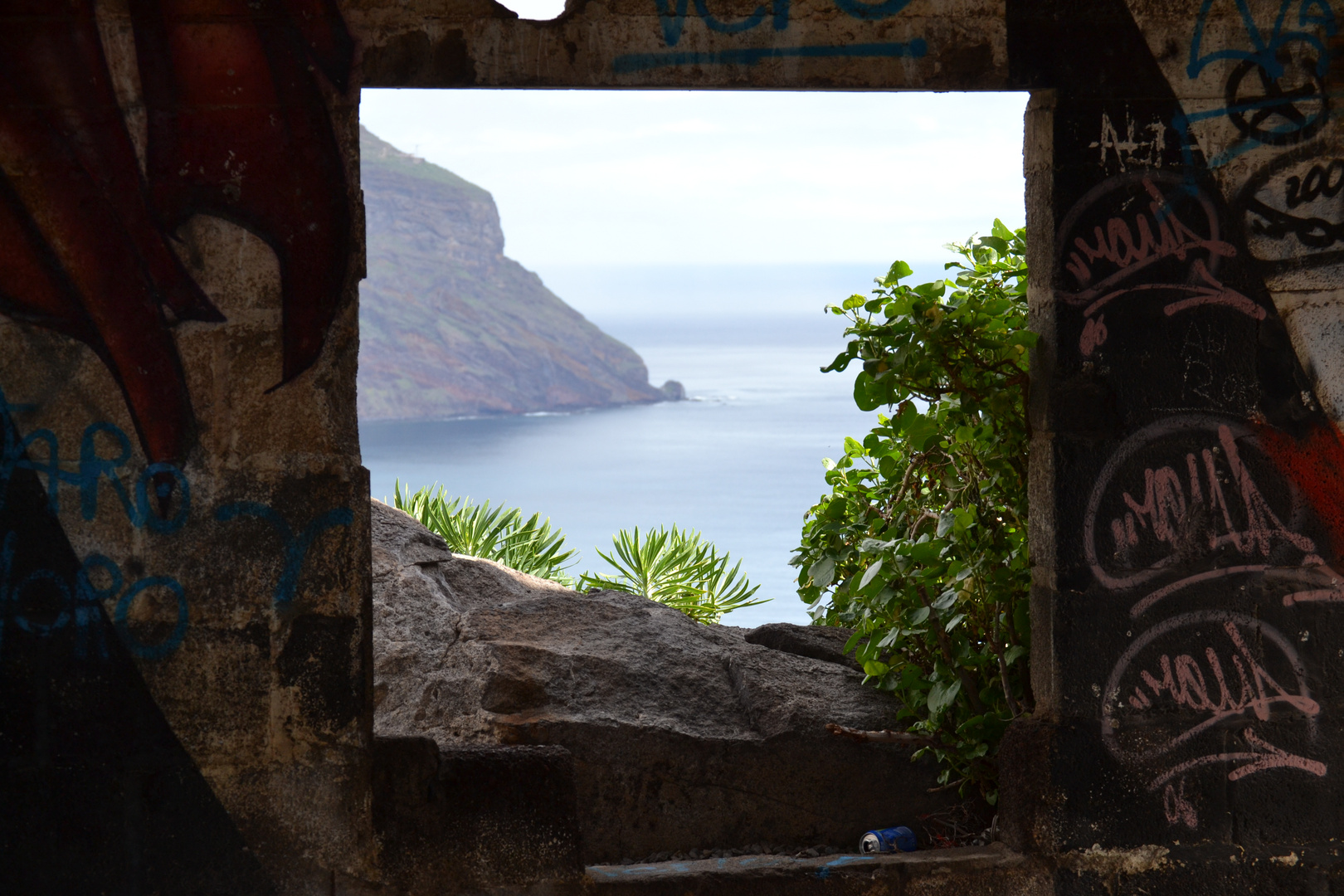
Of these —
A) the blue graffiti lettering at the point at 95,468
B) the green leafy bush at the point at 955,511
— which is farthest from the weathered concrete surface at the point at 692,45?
the blue graffiti lettering at the point at 95,468

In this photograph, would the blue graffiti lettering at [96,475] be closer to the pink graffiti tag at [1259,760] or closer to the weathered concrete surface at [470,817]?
the weathered concrete surface at [470,817]

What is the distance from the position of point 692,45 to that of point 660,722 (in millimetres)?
1942

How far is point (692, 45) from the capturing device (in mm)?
2861

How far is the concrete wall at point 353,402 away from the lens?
2.74 metres

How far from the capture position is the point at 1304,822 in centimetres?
311

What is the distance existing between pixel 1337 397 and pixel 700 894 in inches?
82.7

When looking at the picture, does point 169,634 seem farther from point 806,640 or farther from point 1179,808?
point 1179,808

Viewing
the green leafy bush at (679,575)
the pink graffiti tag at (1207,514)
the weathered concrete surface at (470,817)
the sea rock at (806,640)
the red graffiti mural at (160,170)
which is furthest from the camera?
the green leafy bush at (679,575)

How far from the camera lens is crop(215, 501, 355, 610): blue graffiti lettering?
2816 mm

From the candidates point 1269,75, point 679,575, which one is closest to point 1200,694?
point 1269,75

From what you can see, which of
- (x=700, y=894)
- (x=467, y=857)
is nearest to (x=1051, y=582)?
(x=700, y=894)

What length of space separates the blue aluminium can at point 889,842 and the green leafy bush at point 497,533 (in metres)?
3.81

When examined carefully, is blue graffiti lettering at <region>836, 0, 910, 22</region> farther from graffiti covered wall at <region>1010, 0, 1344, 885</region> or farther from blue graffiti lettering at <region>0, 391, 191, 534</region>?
blue graffiti lettering at <region>0, 391, 191, 534</region>

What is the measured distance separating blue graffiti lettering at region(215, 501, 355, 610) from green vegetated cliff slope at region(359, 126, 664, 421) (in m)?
14.5
